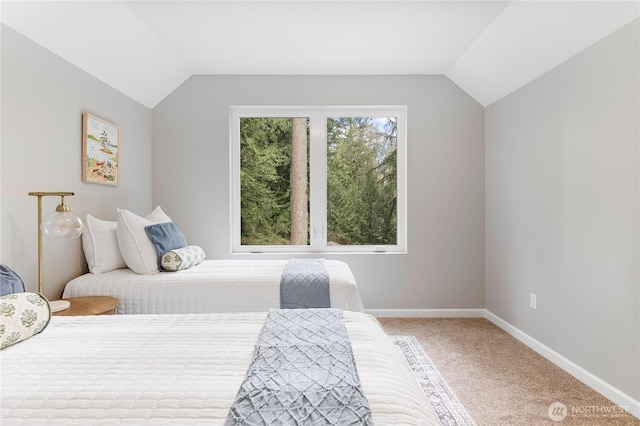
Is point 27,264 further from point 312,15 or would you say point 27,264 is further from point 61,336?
point 312,15

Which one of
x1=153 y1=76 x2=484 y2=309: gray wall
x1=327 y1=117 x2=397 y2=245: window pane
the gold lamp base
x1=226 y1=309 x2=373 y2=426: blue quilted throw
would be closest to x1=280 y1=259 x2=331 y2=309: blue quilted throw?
x1=226 y1=309 x2=373 y2=426: blue quilted throw

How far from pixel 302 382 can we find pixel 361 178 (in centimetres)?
307

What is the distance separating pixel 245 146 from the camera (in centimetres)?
397

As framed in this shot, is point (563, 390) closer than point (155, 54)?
Yes

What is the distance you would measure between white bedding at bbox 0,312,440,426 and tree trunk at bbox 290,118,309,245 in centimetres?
231

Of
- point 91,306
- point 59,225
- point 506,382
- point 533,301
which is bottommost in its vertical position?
point 506,382

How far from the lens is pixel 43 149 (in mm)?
2342

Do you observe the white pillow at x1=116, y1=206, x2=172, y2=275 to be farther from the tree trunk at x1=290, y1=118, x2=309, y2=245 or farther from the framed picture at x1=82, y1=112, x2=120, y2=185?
the tree trunk at x1=290, y1=118, x2=309, y2=245

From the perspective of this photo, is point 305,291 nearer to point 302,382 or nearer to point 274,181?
point 302,382

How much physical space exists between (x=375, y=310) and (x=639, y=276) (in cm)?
225

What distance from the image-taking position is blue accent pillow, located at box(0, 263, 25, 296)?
1590 millimetres

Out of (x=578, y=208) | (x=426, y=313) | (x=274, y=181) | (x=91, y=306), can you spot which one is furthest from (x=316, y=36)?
(x=426, y=313)

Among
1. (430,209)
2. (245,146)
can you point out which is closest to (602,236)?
(430,209)

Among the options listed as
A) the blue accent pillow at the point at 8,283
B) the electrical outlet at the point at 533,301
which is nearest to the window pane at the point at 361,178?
the electrical outlet at the point at 533,301
